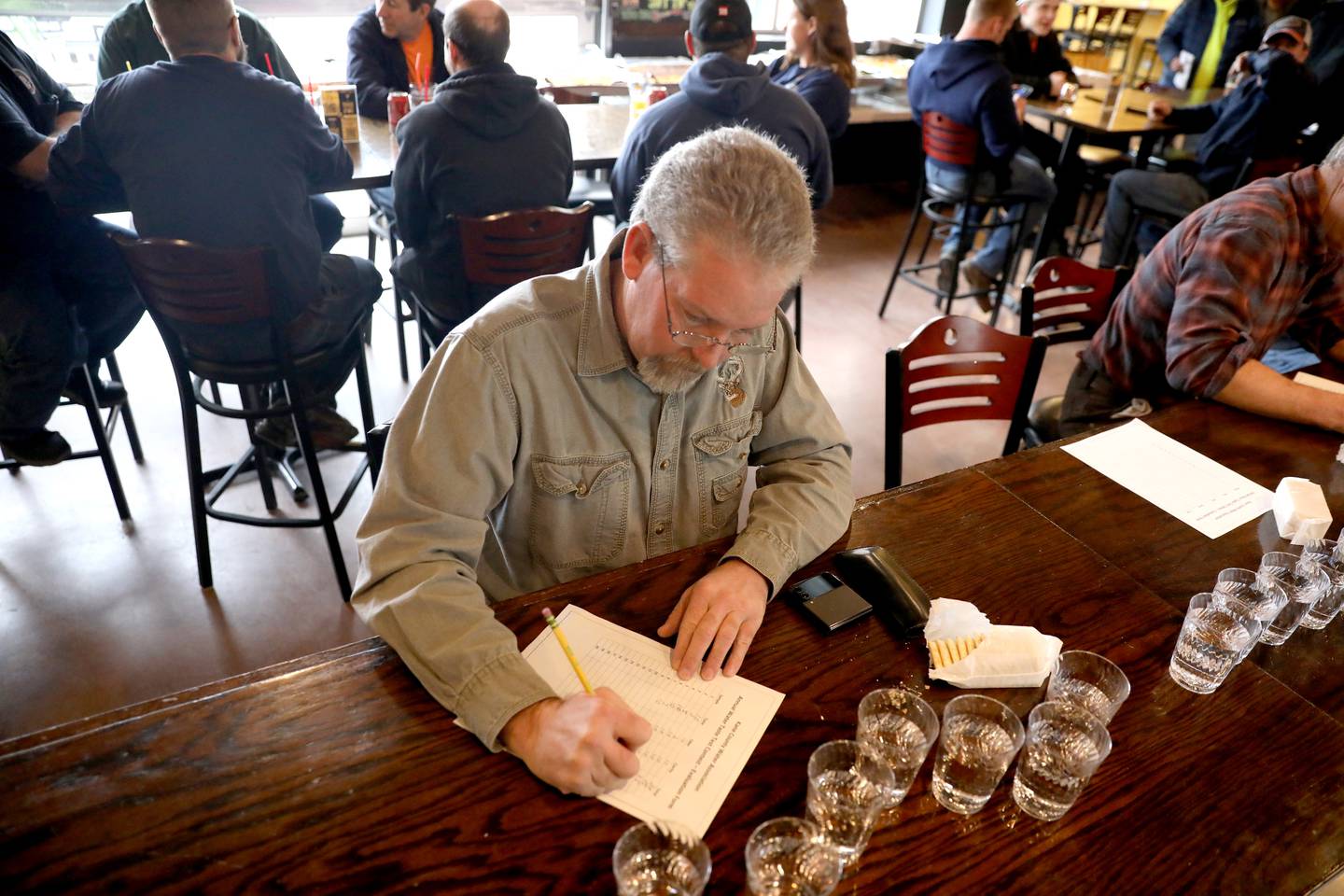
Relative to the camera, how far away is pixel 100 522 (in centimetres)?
257

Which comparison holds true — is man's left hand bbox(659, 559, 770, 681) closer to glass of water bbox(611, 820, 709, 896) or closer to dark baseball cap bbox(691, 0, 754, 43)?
glass of water bbox(611, 820, 709, 896)

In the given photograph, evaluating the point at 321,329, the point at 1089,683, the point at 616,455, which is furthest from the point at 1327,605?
the point at 321,329

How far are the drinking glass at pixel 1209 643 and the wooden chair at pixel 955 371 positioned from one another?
794mm

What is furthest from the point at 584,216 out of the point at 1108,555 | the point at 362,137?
the point at 1108,555

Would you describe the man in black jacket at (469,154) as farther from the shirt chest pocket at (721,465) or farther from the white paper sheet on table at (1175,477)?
the white paper sheet on table at (1175,477)

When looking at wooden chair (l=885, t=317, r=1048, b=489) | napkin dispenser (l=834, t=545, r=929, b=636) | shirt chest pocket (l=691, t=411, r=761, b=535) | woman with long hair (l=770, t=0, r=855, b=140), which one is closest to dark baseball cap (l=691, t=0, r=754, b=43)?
woman with long hair (l=770, t=0, r=855, b=140)

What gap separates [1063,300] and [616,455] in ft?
5.40

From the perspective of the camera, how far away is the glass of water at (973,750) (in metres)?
0.93

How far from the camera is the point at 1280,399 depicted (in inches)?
71.1

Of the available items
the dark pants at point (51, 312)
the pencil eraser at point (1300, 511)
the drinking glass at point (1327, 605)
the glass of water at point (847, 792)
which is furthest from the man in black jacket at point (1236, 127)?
the dark pants at point (51, 312)

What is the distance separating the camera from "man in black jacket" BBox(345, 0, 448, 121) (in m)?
3.72

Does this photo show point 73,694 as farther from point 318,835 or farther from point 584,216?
point 584,216

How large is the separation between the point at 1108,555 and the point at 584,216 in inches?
65.8

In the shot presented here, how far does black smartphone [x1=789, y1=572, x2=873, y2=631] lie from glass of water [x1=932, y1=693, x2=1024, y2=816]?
195 mm
